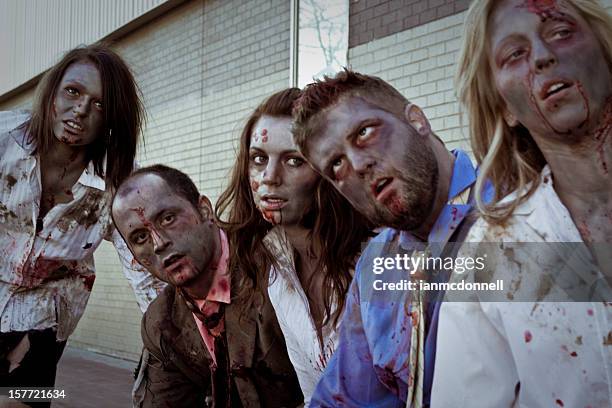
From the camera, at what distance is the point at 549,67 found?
1370 millimetres

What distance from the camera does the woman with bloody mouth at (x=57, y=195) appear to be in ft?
10.3

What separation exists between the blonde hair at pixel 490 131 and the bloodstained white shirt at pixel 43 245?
1935 millimetres

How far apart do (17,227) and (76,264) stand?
13.8 inches

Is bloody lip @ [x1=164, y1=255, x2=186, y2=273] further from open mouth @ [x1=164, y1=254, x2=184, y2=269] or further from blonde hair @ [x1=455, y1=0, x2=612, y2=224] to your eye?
blonde hair @ [x1=455, y1=0, x2=612, y2=224]

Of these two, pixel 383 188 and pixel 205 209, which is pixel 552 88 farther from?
pixel 205 209

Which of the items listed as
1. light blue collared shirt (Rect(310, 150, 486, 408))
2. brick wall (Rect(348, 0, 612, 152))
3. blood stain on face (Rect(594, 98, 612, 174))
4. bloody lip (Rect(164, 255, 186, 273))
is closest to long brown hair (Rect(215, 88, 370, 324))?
bloody lip (Rect(164, 255, 186, 273))

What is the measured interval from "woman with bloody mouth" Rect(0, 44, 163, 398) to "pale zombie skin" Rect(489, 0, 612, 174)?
2110 millimetres

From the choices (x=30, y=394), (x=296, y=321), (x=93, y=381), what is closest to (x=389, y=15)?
(x=296, y=321)

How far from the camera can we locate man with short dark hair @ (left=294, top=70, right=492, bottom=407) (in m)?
1.69

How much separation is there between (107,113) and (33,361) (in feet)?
4.32

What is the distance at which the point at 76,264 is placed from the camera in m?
3.41

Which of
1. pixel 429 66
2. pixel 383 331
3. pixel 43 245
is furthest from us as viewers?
pixel 429 66

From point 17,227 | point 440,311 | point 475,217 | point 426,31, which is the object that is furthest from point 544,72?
point 426,31

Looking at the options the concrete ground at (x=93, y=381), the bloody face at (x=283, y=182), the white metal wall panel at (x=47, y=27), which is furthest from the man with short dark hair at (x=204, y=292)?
the white metal wall panel at (x=47, y=27)
